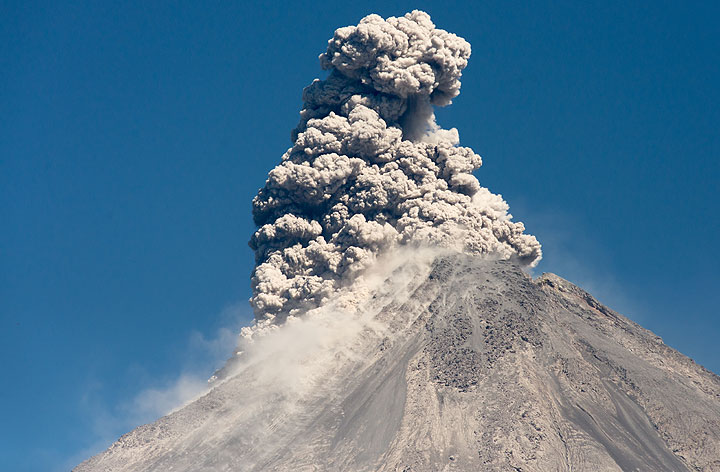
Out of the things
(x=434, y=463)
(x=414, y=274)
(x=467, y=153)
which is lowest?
(x=434, y=463)

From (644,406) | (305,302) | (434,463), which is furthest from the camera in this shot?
(305,302)

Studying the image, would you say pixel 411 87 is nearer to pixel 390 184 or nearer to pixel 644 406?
pixel 390 184

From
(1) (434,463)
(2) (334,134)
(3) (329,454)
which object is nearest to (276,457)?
(3) (329,454)

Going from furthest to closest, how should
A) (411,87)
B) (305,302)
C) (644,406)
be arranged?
(411,87) → (305,302) → (644,406)

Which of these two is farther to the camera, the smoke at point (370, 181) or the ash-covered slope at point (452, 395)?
the smoke at point (370, 181)

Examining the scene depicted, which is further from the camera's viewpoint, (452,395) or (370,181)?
(370,181)
